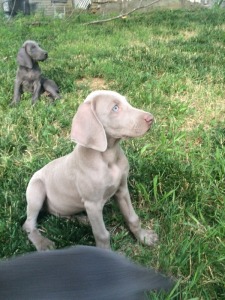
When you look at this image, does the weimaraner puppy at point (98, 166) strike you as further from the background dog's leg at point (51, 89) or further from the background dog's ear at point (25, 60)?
the background dog's ear at point (25, 60)

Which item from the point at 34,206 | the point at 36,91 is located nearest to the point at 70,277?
the point at 34,206

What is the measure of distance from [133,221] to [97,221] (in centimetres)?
32

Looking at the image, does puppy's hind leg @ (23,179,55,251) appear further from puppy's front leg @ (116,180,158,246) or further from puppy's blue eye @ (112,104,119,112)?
puppy's blue eye @ (112,104,119,112)

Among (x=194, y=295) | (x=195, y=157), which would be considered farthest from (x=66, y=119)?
(x=194, y=295)

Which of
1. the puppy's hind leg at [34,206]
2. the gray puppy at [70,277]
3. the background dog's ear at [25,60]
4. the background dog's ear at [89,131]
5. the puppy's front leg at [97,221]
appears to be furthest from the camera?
the background dog's ear at [25,60]

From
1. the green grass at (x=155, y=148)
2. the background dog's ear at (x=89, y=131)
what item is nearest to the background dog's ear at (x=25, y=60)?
the green grass at (x=155, y=148)

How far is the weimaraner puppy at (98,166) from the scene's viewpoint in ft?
8.68

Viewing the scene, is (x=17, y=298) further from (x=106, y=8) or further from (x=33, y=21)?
(x=106, y=8)

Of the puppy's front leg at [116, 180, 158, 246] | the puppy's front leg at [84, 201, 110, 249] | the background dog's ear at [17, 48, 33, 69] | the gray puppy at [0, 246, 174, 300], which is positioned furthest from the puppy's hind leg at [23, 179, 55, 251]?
the background dog's ear at [17, 48, 33, 69]

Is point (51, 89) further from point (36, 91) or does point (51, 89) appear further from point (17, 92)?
point (17, 92)

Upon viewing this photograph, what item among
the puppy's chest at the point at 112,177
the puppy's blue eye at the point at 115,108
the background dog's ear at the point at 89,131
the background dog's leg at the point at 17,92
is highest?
the puppy's blue eye at the point at 115,108

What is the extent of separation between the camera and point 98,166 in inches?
107

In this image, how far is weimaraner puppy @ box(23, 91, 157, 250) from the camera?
104 inches

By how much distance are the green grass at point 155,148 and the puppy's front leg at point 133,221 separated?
0.08 m
